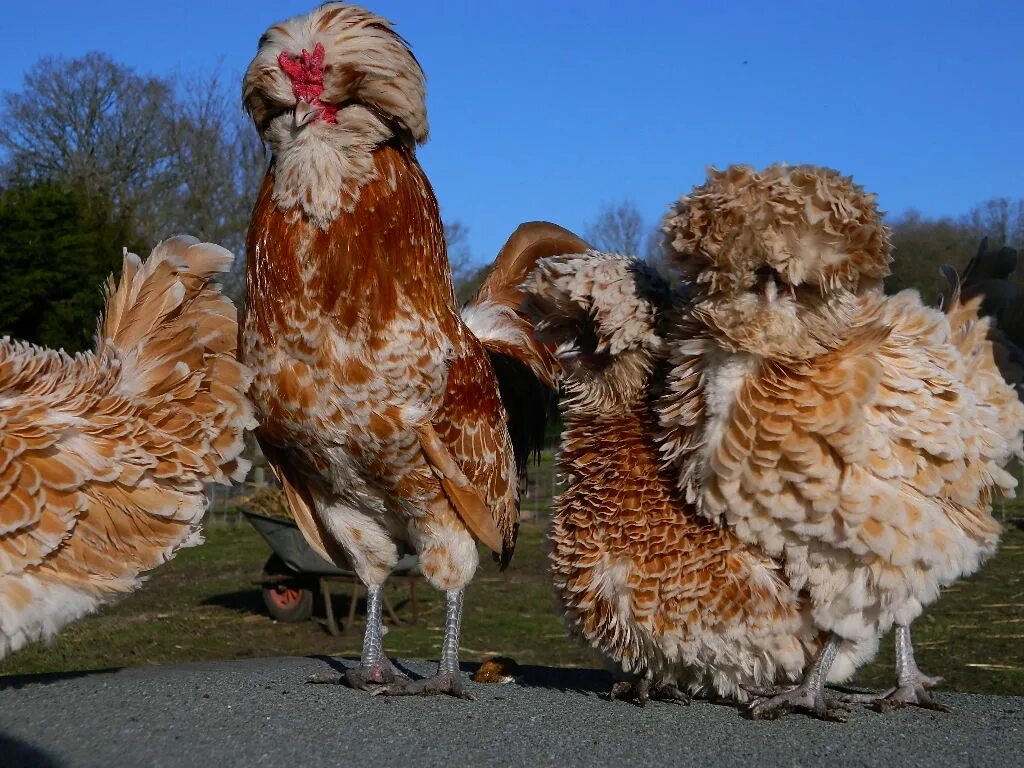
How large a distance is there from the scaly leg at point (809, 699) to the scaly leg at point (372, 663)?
155 centimetres

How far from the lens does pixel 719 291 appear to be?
11.0ft

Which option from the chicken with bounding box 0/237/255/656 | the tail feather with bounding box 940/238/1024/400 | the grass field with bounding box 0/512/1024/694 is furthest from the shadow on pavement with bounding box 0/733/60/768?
the grass field with bounding box 0/512/1024/694

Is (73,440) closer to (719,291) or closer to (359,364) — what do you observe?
(359,364)

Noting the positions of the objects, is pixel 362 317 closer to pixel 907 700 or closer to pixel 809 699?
pixel 809 699

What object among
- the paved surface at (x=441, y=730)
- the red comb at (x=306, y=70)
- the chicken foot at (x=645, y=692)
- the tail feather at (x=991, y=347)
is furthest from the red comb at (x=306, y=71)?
the tail feather at (x=991, y=347)

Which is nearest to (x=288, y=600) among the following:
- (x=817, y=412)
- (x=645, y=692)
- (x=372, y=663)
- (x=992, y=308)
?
(x=372, y=663)

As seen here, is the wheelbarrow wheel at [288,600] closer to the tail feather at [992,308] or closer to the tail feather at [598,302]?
the tail feather at [598,302]

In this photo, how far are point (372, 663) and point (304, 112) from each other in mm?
2302

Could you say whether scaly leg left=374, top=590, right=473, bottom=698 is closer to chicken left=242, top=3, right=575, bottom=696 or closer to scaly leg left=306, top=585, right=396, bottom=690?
chicken left=242, top=3, right=575, bottom=696

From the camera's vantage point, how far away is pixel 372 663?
4.26 m

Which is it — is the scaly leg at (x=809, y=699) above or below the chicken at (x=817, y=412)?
below

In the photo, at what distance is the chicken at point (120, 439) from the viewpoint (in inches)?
140

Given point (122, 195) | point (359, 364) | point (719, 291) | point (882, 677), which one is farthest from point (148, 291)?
point (122, 195)

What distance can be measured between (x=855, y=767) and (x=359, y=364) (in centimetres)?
218
